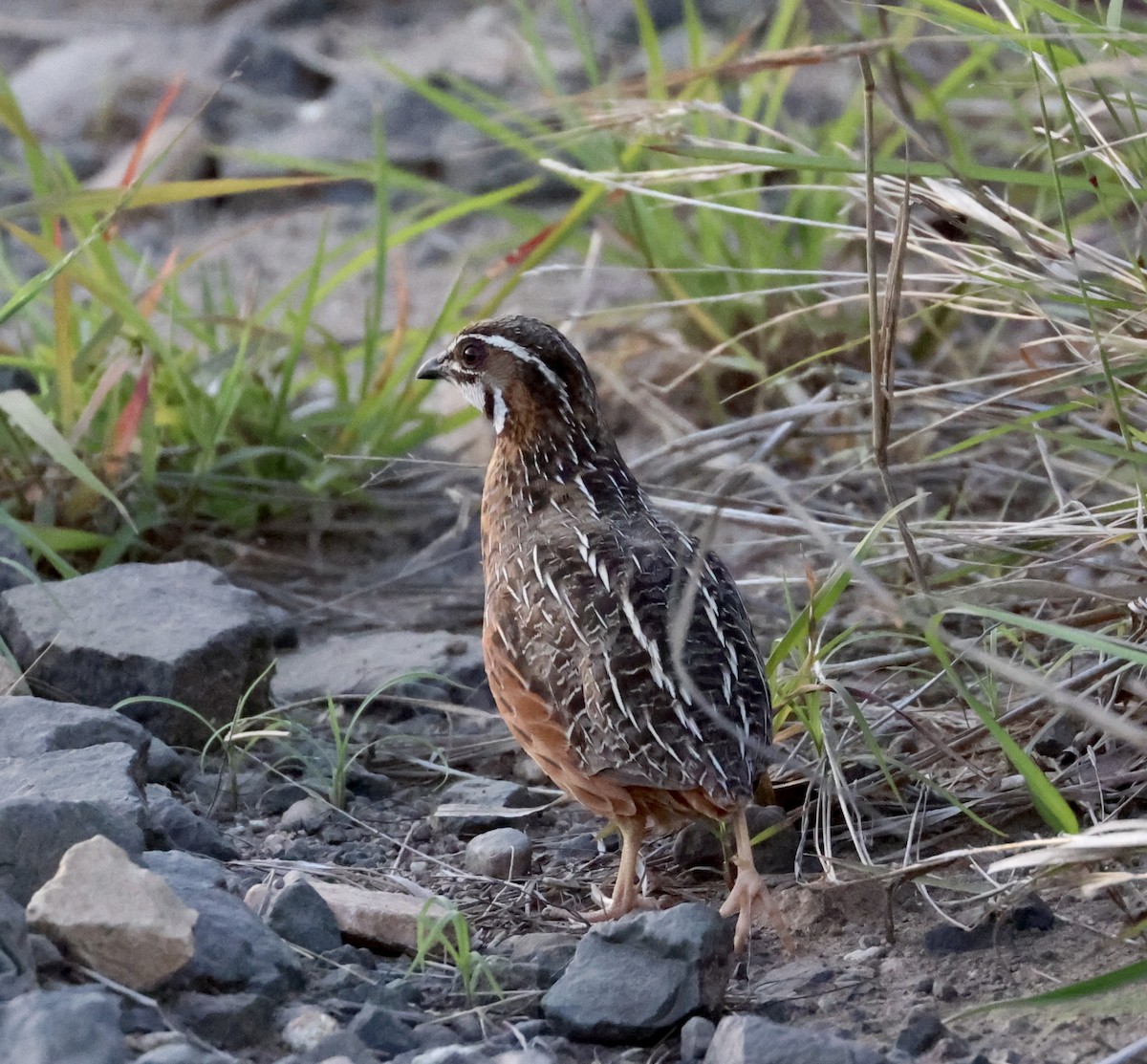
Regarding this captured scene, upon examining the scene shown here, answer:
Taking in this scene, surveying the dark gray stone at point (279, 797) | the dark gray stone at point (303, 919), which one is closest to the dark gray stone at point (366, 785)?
the dark gray stone at point (279, 797)

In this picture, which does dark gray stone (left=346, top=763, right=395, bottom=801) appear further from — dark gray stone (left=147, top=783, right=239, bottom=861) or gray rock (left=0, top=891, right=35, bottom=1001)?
gray rock (left=0, top=891, right=35, bottom=1001)

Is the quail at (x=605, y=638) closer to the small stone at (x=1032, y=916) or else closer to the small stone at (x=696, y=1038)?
the small stone at (x=696, y=1038)

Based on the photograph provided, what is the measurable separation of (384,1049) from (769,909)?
88 cm

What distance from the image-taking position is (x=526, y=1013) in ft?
9.83

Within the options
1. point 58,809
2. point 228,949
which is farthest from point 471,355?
point 228,949

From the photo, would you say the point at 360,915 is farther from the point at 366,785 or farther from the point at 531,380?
the point at 531,380

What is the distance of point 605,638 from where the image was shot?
347cm

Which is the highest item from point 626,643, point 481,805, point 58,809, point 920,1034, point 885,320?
point 885,320

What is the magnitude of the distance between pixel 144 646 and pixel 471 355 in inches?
43.9

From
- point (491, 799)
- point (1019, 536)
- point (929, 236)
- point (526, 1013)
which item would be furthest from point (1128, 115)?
point (526, 1013)

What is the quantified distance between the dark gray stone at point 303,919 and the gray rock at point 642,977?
46cm

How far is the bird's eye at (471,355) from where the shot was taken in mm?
4219

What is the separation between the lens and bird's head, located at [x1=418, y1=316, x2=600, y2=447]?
4.13m

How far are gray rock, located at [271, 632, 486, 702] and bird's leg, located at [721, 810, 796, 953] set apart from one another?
1.20m
